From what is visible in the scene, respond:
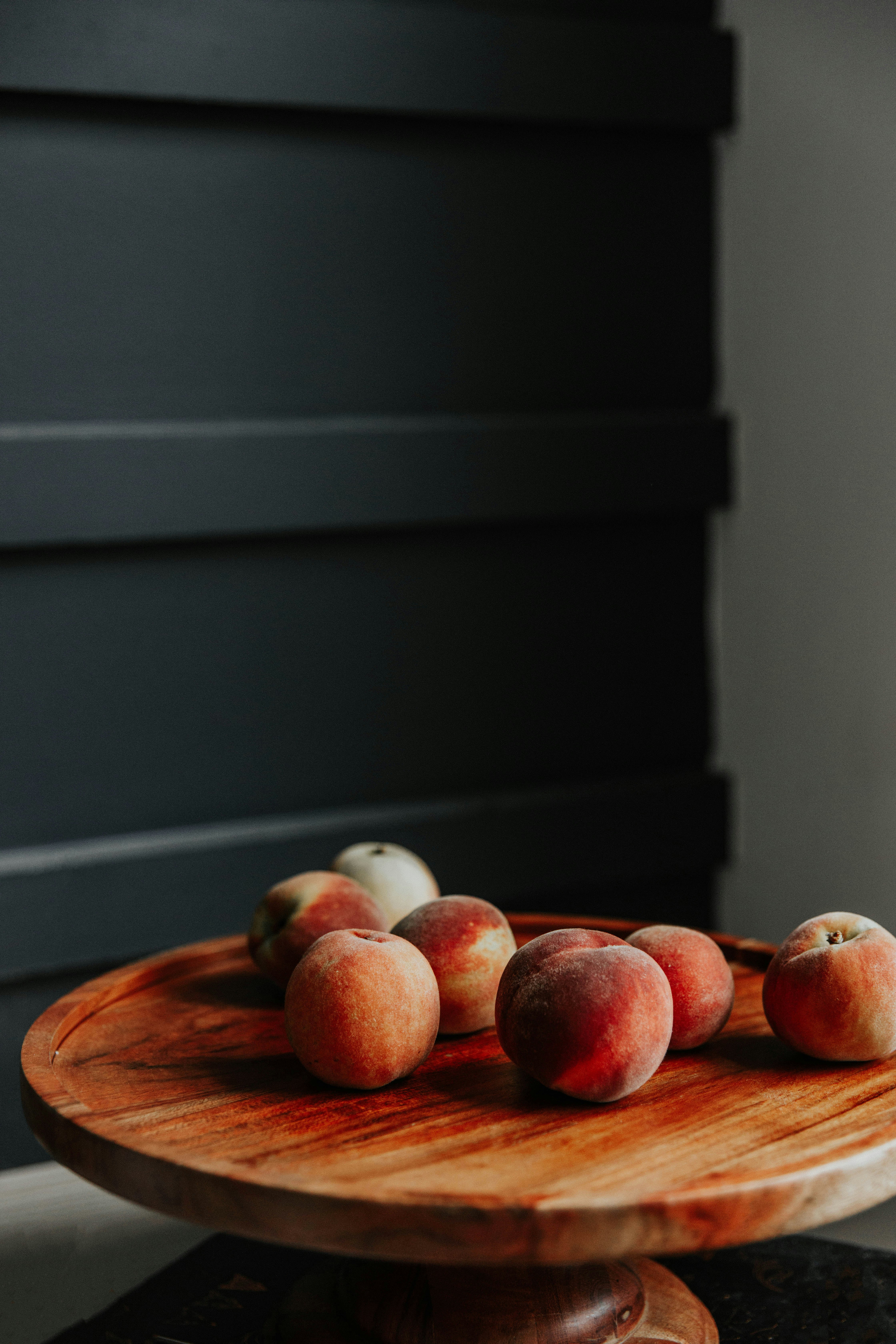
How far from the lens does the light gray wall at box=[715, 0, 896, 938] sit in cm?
181

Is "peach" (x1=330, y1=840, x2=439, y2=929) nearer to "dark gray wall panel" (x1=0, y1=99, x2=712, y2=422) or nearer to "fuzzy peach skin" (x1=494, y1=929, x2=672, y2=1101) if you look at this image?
"fuzzy peach skin" (x1=494, y1=929, x2=672, y2=1101)

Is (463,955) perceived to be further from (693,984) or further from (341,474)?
(341,474)

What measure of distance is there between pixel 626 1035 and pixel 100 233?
1.33 m

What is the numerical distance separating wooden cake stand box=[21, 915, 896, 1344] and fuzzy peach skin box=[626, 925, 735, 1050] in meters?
0.03

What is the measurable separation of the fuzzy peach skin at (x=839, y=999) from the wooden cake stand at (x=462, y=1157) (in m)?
0.02

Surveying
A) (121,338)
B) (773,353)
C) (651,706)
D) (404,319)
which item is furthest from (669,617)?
(121,338)

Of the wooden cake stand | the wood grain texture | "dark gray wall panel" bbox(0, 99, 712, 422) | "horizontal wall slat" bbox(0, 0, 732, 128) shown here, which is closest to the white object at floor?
the wooden cake stand

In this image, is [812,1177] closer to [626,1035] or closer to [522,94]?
[626,1035]

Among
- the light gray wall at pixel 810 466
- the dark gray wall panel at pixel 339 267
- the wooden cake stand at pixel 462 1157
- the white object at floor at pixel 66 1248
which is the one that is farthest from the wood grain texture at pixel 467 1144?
the dark gray wall panel at pixel 339 267

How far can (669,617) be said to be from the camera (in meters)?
2.14

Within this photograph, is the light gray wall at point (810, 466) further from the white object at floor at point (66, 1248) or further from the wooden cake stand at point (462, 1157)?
the white object at floor at point (66, 1248)

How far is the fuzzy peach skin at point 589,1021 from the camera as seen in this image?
2.87ft

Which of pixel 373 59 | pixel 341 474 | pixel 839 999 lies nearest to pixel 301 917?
pixel 839 999

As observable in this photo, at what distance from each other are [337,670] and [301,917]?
79cm
